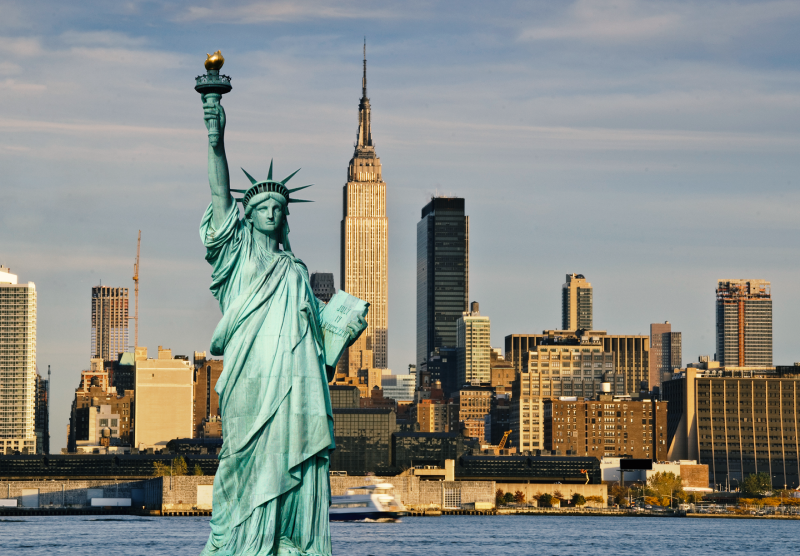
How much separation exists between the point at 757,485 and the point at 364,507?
75607 mm

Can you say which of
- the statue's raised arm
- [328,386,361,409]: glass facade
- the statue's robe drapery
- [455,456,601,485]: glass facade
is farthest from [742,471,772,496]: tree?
the statue's raised arm

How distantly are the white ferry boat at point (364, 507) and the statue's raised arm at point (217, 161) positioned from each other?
110364 millimetres

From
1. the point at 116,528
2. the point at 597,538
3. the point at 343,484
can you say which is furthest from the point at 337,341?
the point at 343,484

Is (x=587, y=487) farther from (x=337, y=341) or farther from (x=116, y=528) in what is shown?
(x=337, y=341)

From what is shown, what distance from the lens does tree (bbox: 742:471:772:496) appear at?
188125 millimetres

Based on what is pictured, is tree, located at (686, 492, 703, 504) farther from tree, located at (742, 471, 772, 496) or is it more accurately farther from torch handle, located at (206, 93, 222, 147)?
A: torch handle, located at (206, 93, 222, 147)

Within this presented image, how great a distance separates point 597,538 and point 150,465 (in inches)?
3204

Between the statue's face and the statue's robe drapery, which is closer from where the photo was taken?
the statue's robe drapery

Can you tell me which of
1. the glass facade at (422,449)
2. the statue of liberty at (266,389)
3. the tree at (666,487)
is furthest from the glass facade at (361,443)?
the statue of liberty at (266,389)

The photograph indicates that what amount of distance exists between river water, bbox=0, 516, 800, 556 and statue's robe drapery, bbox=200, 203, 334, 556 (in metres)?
→ 48.8

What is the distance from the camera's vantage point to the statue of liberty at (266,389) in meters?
22.1

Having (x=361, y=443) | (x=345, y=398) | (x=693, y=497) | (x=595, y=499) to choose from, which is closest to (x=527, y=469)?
(x=595, y=499)

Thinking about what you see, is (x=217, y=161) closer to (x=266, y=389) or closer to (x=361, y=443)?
(x=266, y=389)

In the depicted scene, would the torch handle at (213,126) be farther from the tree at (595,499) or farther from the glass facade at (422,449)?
the glass facade at (422,449)
